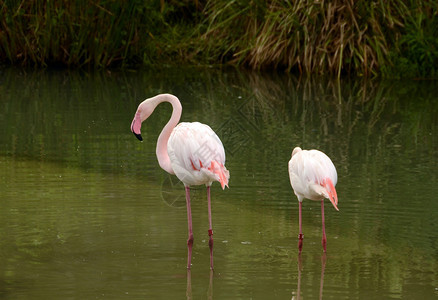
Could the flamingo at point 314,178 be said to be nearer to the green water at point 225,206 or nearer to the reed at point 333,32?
the green water at point 225,206

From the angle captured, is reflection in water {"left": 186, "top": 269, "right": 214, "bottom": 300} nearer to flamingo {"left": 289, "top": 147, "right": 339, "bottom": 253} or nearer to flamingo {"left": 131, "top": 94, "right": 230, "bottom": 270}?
flamingo {"left": 131, "top": 94, "right": 230, "bottom": 270}

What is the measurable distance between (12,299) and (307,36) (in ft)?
31.8

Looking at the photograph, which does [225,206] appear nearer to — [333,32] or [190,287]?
[190,287]

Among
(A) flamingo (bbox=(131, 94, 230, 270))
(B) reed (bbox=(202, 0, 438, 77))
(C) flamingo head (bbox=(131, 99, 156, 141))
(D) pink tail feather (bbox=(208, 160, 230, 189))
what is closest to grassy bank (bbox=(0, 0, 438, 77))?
(B) reed (bbox=(202, 0, 438, 77))

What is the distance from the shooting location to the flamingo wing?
17.7ft

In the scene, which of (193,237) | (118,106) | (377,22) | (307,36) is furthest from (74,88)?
(193,237)

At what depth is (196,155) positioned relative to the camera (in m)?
5.41

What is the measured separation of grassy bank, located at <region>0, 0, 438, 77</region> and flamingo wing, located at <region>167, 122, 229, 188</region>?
8.44m

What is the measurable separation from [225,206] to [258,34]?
824 cm

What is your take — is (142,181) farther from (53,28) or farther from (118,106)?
(53,28)

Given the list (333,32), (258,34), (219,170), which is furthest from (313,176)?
(258,34)

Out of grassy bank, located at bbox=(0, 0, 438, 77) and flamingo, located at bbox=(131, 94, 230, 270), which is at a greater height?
grassy bank, located at bbox=(0, 0, 438, 77)

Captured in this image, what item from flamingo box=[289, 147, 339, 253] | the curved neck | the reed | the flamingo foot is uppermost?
the reed

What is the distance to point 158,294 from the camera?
480 cm
